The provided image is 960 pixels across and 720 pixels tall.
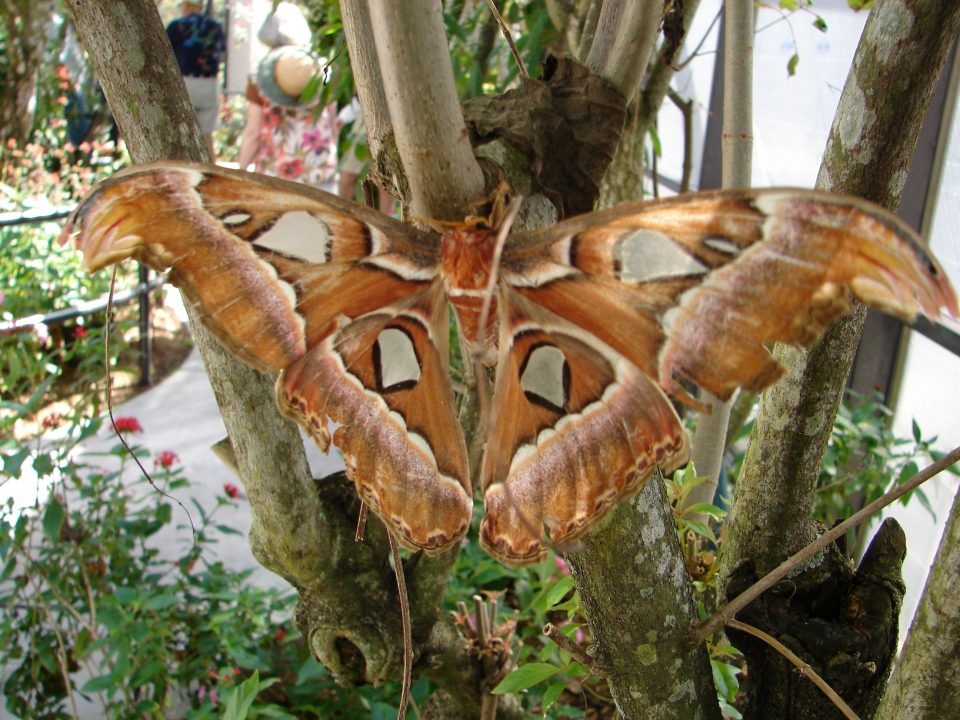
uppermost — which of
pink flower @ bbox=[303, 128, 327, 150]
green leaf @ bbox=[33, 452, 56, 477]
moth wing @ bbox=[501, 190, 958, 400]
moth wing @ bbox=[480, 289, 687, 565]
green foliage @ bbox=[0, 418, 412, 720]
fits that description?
pink flower @ bbox=[303, 128, 327, 150]

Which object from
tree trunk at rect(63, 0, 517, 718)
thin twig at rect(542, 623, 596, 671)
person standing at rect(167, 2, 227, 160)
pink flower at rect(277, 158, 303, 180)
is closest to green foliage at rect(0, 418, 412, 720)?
tree trunk at rect(63, 0, 517, 718)

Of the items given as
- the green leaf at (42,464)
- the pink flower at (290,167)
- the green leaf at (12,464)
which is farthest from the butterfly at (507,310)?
the pink flower at (290,167)

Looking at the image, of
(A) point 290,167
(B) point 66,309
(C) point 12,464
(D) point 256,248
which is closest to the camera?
(D) point 256,248

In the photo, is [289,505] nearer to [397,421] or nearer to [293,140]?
[397,421]

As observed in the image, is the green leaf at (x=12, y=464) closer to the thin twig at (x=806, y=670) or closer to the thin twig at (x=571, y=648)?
the thin twig at (x=571, y=648)

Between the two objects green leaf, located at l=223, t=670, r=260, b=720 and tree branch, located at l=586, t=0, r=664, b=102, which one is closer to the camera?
tree branch, located at l=586, t=0, r=664, b=102

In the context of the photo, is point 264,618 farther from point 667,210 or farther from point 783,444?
point 667,210

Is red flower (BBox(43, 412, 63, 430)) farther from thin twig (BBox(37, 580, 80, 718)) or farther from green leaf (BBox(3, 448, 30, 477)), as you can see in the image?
green leaf (BBox(3, 448, 30, 477))

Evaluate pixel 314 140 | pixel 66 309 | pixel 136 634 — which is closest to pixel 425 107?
pixel 136 634
